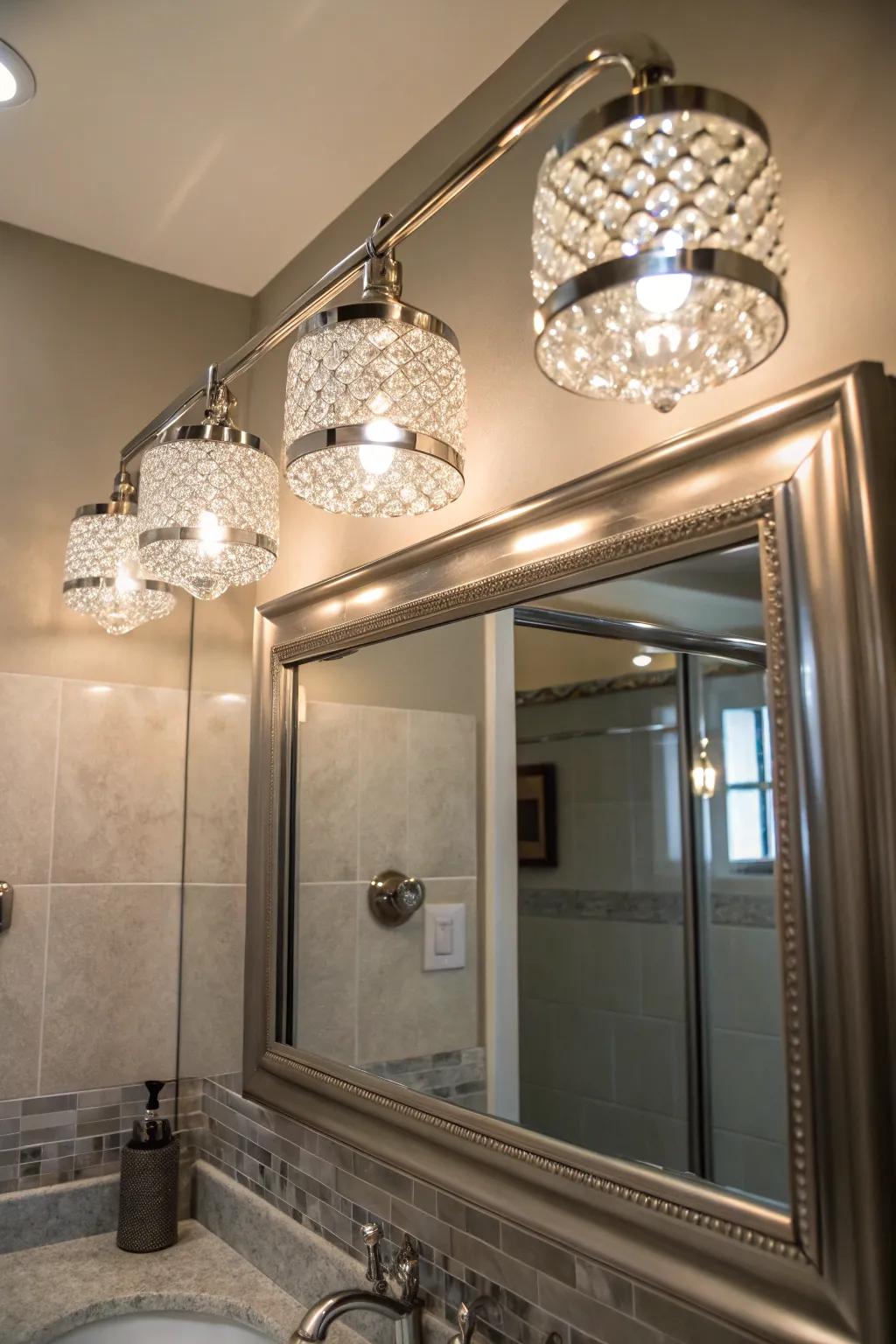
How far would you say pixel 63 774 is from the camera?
66.4 inches

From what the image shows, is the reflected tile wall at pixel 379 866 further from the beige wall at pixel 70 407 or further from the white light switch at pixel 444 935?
the beige wall at pixel 70 407

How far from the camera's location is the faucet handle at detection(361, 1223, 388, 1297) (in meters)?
1.19

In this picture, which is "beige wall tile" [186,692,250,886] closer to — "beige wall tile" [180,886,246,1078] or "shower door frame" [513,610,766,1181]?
"beige wall tile" [180,886,246,1078]

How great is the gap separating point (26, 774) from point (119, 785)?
0.51 ft

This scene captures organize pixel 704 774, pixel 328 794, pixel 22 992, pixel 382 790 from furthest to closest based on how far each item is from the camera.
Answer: pixel 22 992
pixel 328 794
pixel 382 790
pixel 704 774

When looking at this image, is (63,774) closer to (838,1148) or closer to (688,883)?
(688,883)

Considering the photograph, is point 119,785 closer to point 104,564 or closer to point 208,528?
point 104,564

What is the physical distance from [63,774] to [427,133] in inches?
45.4

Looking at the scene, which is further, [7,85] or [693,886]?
[7,85]

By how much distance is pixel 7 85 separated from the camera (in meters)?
1.38

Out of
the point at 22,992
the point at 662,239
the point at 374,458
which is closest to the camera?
the point at 662,239

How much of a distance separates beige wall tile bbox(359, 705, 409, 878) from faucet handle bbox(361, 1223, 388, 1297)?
42cm

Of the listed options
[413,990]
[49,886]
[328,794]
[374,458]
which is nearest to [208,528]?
[374,458]

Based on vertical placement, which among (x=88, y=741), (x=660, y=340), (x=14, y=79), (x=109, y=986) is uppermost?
(x=14, y=79)
